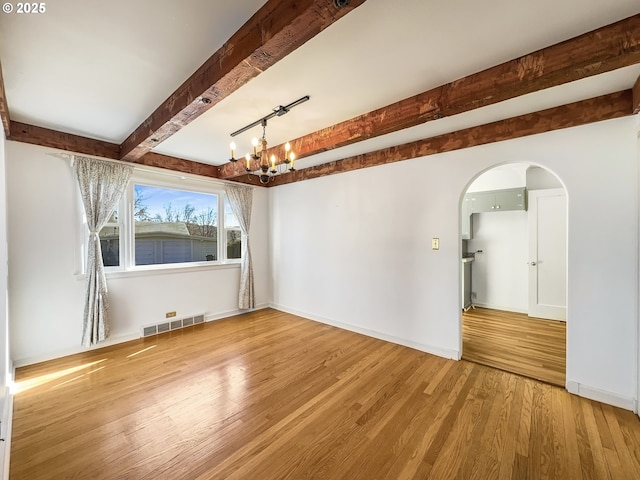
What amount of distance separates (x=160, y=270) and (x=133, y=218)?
834mm

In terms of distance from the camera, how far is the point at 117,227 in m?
3.52

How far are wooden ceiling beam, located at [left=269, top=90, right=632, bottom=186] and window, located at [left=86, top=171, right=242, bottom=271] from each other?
252 centimetres

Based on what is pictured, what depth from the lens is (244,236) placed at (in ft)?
15.9

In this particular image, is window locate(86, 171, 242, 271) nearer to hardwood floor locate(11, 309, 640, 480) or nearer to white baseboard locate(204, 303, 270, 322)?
white baseboard locate(204, 303, 270, 322)

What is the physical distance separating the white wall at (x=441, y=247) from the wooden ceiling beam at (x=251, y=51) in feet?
7.86

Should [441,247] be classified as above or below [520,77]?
below

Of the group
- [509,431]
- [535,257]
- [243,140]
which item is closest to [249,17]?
[243,140]

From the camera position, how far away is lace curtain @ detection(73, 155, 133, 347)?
3119mm

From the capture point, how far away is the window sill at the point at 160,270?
3.41 m

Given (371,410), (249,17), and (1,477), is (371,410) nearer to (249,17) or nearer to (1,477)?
(1,477)

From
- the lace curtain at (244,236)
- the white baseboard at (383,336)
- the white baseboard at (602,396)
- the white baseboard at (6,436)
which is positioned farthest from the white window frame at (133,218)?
the white baseboard at (602,396)

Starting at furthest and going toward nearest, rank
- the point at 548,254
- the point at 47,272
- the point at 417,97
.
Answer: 1. the point at 548,254
2. the point at 47,272
3. the point at 417,97

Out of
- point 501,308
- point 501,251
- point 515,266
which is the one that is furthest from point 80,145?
point 501,308

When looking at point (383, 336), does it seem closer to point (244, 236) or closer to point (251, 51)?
point (244, 236)
